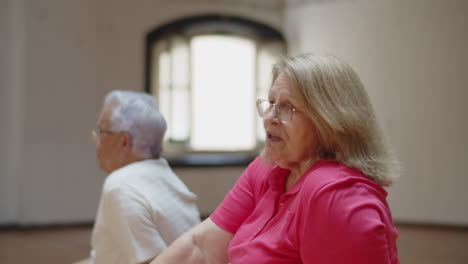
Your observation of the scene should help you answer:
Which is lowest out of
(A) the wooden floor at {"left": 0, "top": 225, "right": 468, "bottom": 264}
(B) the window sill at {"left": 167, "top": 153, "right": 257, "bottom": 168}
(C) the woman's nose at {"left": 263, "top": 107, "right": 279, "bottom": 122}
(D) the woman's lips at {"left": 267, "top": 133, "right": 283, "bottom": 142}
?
(A) the wooden floor at {"left": 0, "top": 225, "right": 468, "bottom": 264}

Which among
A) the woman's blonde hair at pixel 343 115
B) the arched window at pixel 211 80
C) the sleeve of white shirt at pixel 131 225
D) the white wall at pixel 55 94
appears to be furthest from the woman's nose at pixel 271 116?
the arched window at pixel 211 80

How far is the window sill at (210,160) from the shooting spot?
6.23 meters

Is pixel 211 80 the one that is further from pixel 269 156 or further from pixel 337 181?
pixel 337 181

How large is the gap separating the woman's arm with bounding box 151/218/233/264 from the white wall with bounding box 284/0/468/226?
16.6 ft

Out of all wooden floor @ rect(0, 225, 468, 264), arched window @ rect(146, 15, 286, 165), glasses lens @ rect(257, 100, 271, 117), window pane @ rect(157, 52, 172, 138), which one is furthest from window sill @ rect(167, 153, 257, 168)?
glasses lens @ rect(257, 100, 271, 117)

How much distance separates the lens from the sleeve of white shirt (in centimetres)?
168

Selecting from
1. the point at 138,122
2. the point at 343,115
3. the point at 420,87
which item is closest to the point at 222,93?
the point at 420,87

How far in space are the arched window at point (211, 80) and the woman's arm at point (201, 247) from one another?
4773 mm

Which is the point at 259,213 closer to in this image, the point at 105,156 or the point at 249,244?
the point at 249,244

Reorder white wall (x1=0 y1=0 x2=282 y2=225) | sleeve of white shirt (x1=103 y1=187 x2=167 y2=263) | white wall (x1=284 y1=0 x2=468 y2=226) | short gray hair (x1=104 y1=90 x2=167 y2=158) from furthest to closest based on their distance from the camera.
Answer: white wall (x1=284 y1=0 x2=468 y2=226), white wall (x1=0 y1=0 x2=282 y2=225), short gray hair (x1=104 y1=90 x2=167 y2=158), sleeve of white shirt (x1=103 y1=187 x2=167 y2=263)

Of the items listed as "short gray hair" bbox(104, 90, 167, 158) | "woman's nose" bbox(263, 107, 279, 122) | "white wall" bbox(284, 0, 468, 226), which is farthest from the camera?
"white wall" bbox(284, 0, 468, 226)

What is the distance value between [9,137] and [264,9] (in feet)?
12.8

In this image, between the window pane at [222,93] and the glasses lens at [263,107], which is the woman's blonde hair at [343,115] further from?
the window pane at [222,93]

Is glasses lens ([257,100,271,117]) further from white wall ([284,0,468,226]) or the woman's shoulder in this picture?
white wall ([284,0,468,226])
